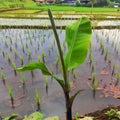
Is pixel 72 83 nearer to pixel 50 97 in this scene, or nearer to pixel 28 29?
pixel 50 97

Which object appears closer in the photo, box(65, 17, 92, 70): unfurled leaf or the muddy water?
box(65, 17, 92, 70): unfurled leaf

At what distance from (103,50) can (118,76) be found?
225cm

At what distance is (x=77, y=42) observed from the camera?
9.36 ft

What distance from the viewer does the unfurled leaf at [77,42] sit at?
2.80m

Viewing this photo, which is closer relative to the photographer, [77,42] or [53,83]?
[77,42]

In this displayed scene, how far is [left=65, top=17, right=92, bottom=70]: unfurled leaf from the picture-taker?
9.18 ft

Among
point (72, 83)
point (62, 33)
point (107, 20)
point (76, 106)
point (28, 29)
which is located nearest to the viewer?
point (76, 106)

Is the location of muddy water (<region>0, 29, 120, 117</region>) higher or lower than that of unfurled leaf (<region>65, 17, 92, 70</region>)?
lower

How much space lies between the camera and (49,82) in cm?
489

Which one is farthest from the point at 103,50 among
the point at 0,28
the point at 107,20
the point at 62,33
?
the point at 107,20

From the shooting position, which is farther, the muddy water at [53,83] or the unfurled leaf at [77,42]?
the muddy water at [53,83]

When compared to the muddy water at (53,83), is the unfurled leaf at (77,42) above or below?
above

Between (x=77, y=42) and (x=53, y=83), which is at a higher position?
(x=77, y=42)

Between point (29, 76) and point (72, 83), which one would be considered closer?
point (72, 83)
